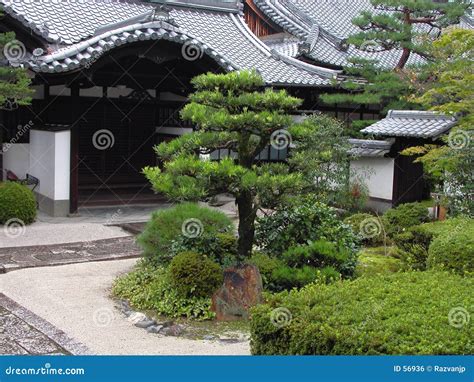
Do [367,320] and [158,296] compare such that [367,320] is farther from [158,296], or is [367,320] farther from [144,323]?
[158,296]

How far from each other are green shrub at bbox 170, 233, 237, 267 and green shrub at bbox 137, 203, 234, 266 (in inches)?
6.7

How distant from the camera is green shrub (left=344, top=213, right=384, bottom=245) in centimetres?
1412

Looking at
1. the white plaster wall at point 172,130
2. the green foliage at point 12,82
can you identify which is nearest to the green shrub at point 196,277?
the green foliage at point 12,82

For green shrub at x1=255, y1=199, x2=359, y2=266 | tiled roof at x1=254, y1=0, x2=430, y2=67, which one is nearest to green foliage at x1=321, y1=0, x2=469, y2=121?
tiled roof at x1=254, y1=0, x2=430, y2=67

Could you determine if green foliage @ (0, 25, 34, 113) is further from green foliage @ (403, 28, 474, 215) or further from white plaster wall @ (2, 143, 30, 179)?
green foliage @ (403, 28, 474, 215)

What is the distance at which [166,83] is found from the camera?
19.4 m

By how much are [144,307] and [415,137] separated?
10159 mm

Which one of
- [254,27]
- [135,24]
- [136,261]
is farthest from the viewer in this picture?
[254,27]

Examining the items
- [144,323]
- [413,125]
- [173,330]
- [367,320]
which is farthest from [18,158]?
[367,320]

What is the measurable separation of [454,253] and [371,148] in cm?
907

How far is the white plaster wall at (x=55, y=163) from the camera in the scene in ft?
53.2

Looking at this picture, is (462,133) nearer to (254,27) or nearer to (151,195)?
(151,195)

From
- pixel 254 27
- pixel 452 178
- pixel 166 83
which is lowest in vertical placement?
pixel 452 178

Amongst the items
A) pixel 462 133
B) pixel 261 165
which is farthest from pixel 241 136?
pixel 462 133
